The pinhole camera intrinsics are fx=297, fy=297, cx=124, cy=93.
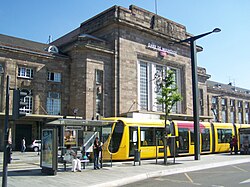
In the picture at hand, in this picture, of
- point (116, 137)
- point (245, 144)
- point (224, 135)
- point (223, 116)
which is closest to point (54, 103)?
point (116, 137)

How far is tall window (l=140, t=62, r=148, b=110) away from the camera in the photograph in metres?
40.3

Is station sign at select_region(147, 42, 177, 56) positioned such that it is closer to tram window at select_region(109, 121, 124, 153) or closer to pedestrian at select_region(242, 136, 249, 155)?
pedestrian at select_region(242, 136, 249, 155)

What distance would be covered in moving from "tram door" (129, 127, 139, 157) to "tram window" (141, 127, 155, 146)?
2.02 ft

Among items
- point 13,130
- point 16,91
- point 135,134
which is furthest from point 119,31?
point 16,91

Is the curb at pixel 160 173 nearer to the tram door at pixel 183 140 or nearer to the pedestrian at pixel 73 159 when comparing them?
the pedestrian at pixel 73 159

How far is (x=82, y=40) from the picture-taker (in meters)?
36.9

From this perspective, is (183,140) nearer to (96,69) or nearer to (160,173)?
(160,173)

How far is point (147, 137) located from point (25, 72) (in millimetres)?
19241

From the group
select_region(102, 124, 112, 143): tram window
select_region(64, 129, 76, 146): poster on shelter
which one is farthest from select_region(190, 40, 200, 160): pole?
select_region(64, 129, 76, 146): poster on shelter

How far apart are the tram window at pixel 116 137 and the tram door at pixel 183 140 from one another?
638cm

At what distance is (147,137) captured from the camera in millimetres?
21672

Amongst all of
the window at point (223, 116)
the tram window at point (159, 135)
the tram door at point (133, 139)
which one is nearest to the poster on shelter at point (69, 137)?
A: the tram door at point (133, 139)

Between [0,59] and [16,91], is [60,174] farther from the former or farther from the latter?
[0,59]

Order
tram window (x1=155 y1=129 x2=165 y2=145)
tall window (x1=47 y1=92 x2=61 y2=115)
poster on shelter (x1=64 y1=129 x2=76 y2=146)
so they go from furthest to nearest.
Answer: tall window (x1=47 y1=92 x2=61 y2=115) → poster on shelter (x1=64 y1=129 x2=76 y2=146) → tram window (x1=155 y1=129 x2=165 y2=145)
